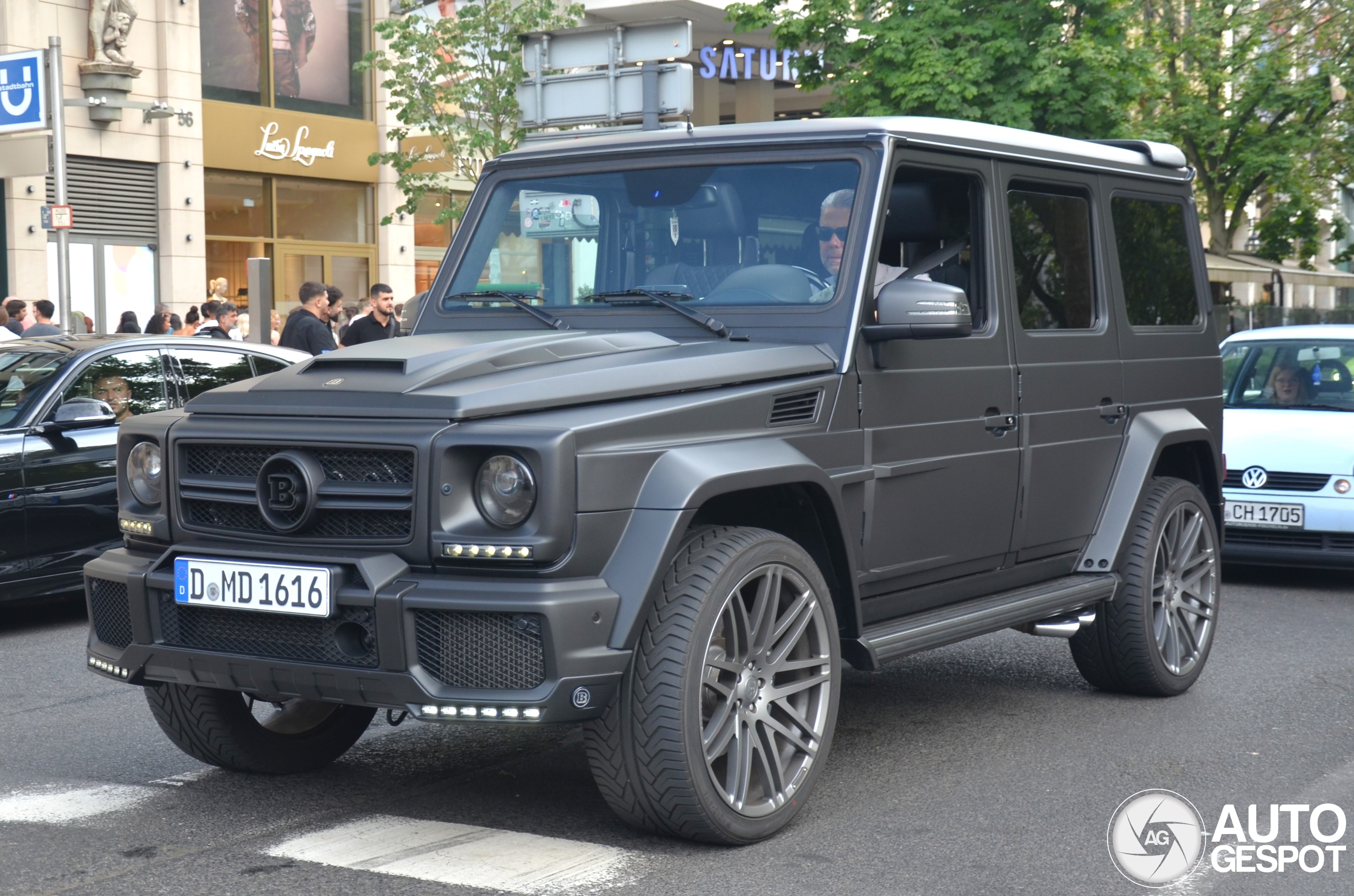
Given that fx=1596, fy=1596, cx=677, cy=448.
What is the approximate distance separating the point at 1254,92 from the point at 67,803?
2792 cm

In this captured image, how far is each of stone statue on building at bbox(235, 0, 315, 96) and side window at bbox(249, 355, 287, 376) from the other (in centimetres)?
1682

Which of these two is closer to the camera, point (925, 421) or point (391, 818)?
point (391, 818)

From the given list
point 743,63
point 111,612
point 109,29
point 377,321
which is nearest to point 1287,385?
point 377,321

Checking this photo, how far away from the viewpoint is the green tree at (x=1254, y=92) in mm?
28281

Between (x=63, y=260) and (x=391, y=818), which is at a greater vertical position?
(x=63, y=260)

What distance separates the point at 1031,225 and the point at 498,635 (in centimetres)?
294

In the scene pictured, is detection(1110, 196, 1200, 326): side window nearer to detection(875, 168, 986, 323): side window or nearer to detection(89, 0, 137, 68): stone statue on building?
detection(875, 168, 986, 323): side window

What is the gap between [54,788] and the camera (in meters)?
5.09

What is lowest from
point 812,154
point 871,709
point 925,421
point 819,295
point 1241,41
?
point 871,709

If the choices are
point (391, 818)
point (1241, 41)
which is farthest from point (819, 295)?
point (1241, 41)

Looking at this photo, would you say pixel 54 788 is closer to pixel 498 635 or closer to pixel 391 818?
A: pixel 391 818

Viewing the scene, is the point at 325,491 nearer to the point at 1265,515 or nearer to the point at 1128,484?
the point at 1128,484

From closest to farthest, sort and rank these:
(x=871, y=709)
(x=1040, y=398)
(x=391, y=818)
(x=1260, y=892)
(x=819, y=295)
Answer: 1. (x=1260, y=892)
2. (x=391, y=818)
3. (x=819, y=295)
4. (x=1040, y=398)
5. (x=871, y=709)

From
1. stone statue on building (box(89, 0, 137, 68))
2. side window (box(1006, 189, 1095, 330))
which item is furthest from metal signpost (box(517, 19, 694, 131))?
stone statue on building (box(89, 0, 137, 68))
